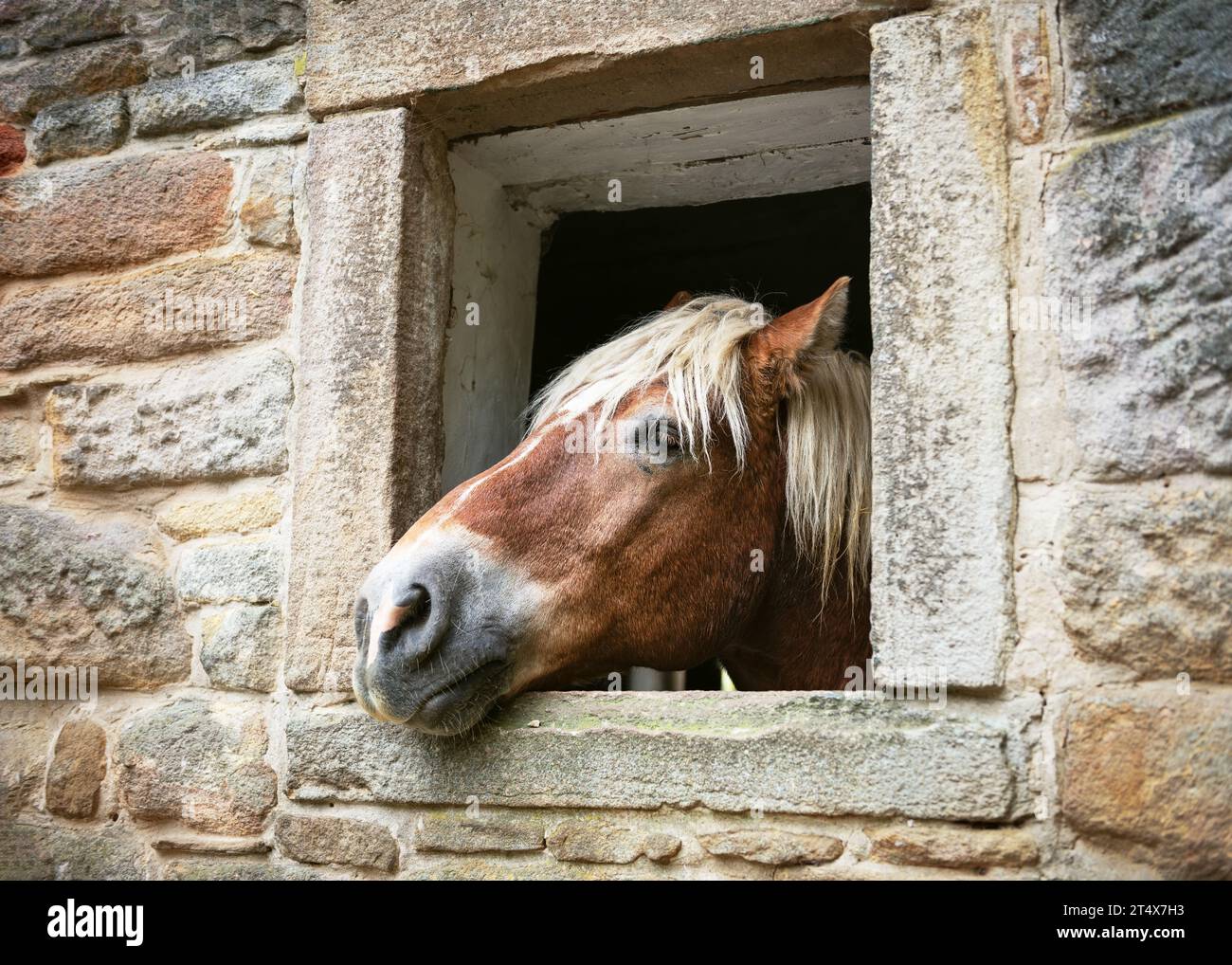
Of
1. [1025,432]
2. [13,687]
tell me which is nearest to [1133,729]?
[1025,432]

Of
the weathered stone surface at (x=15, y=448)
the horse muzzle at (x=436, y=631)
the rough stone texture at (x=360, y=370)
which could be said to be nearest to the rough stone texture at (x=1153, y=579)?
the horse muzzle at (x=436, y=631)

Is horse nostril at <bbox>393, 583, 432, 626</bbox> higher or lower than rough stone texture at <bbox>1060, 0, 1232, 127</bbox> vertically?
lower

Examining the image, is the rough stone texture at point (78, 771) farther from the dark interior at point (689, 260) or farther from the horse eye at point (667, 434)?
the dark interior at point (689, 260)

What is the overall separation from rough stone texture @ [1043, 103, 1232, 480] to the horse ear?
0.50 m

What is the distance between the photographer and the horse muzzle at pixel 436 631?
2184 mm

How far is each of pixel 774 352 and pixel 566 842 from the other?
1200 millimetres

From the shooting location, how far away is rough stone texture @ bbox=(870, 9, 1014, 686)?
2076mm

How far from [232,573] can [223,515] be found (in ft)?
0.52

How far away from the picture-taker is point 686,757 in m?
2.21

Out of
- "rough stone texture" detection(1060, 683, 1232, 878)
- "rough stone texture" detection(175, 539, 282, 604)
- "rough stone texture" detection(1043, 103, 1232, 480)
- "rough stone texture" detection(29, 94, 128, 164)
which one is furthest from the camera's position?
"rough stone texture" detection(29, 94, 128, 164)

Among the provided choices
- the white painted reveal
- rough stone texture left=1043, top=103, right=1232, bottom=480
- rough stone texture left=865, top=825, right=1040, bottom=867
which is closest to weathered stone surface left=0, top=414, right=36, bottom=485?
the white painted reveal

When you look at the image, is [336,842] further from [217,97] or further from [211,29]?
[211,29]

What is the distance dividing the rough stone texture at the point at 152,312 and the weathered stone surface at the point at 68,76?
56 centimetres

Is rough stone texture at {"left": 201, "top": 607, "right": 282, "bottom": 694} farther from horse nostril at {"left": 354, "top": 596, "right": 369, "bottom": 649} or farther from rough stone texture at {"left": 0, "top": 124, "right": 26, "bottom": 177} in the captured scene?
rough stone texture at {"left": 0, "top": 124, "right": 26, "bottom": 177}
